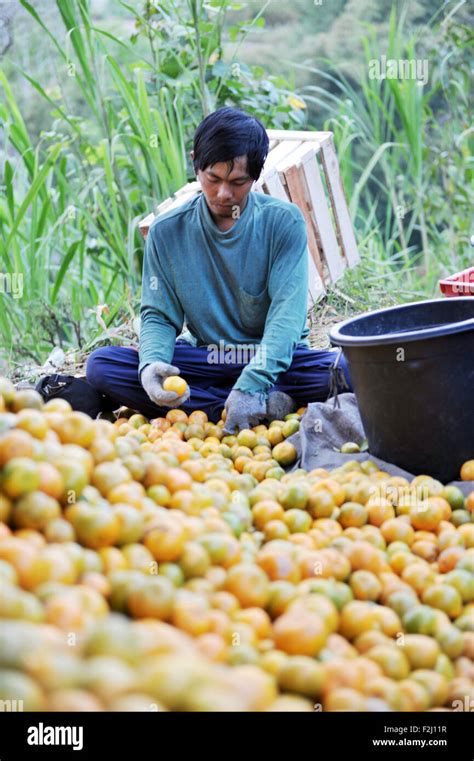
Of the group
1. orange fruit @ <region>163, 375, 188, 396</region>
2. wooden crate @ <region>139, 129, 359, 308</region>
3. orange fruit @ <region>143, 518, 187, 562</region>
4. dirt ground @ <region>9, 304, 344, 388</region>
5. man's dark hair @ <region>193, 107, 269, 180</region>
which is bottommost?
orange fruit @ <region>143, 518, 187, 562</region>

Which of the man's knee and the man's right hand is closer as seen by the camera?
the man's right hand

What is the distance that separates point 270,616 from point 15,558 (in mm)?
529

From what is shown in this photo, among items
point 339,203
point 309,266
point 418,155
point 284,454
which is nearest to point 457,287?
point 284,454

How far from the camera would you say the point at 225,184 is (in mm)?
3402

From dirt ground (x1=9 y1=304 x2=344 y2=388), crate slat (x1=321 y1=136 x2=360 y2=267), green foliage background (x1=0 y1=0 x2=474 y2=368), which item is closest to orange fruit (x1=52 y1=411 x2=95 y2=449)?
dirt ground (x1=9 y1=304 x2=344 y2=388)

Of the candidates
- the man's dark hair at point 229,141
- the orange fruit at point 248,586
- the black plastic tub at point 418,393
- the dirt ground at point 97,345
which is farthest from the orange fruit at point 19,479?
the dirt ground at point 97,345

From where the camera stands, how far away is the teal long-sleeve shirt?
3684 millimetres

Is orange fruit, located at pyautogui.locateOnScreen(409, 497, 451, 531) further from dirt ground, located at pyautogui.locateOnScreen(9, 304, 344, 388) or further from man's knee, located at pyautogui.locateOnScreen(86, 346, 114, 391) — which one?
dirt ground, located at pyautogui.locateOnScreen(9, 304, 344, 388)

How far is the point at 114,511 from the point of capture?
1.81 meters

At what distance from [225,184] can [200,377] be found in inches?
34.7

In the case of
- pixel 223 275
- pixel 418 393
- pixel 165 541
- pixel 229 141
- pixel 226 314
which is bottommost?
pixel 165 541

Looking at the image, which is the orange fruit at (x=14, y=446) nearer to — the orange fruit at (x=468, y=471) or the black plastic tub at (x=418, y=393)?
the black plastic tub at (x=418, y=393)

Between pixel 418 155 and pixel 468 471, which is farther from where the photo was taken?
pixel 418 155

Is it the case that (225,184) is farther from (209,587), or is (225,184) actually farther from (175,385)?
(209,587)
